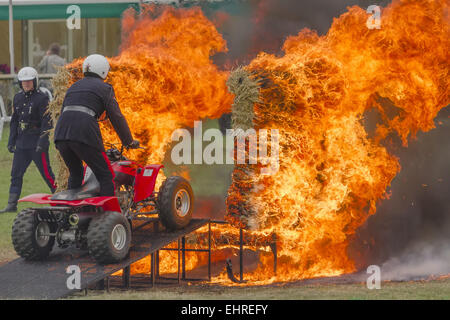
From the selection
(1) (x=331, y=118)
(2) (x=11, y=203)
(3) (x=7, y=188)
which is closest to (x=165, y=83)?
(1) (x=331, y=118)

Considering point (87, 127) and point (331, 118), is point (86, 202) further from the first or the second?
point (331, 118)

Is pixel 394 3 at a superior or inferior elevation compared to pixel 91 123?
superior

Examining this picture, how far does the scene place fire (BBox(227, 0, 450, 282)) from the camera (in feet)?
30.7

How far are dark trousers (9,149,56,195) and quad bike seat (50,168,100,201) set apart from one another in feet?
12.5

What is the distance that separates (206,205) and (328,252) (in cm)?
265

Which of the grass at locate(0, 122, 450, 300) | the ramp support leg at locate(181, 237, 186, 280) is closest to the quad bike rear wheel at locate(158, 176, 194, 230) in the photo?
the ramp support leg at locate(181, 237, 186, 280)

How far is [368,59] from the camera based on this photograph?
9844 millimetres

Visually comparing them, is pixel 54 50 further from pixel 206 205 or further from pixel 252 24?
pixel 206 205

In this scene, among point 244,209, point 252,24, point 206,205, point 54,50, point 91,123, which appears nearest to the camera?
point 91,123

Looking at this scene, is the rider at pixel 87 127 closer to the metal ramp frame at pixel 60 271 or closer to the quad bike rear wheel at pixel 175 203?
the metal ramp frame at pixel 60 271

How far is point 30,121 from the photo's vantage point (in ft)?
39.0

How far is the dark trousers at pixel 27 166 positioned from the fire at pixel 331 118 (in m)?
3.90

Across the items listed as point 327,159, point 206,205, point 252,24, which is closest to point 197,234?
point 206,205

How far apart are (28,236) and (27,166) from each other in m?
4.59
